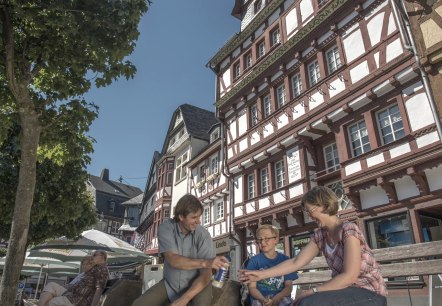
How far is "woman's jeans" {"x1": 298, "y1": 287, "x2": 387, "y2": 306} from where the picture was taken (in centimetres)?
216

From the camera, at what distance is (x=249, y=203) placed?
54.6 feet

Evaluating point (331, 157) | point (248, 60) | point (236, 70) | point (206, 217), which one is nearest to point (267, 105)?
point (248, 60)

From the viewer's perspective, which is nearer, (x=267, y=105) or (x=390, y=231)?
(x=390, y=231)

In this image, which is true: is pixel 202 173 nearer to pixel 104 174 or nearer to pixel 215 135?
pixel 215 135

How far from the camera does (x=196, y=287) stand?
114 inches

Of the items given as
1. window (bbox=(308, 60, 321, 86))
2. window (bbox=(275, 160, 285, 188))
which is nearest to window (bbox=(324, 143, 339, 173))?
window (bbox=(275, 160, 285, 188))

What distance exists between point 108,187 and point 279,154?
50.6 metres

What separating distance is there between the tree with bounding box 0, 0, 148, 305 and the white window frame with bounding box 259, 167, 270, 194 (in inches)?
397

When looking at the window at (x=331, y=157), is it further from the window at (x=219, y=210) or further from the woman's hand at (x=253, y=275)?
the woman's hand at (x=253, y=275)

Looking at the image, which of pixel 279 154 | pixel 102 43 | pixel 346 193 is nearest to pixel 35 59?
pixel 102 43

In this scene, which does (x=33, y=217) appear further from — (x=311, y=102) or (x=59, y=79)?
(x=311, y=102)

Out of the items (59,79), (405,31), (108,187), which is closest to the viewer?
(59,79)

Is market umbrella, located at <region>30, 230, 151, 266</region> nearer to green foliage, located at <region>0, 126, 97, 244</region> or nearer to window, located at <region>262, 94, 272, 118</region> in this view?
green foliage, located at <region>0, 126, 97, 244</region>

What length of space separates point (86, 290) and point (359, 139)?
9918mm
